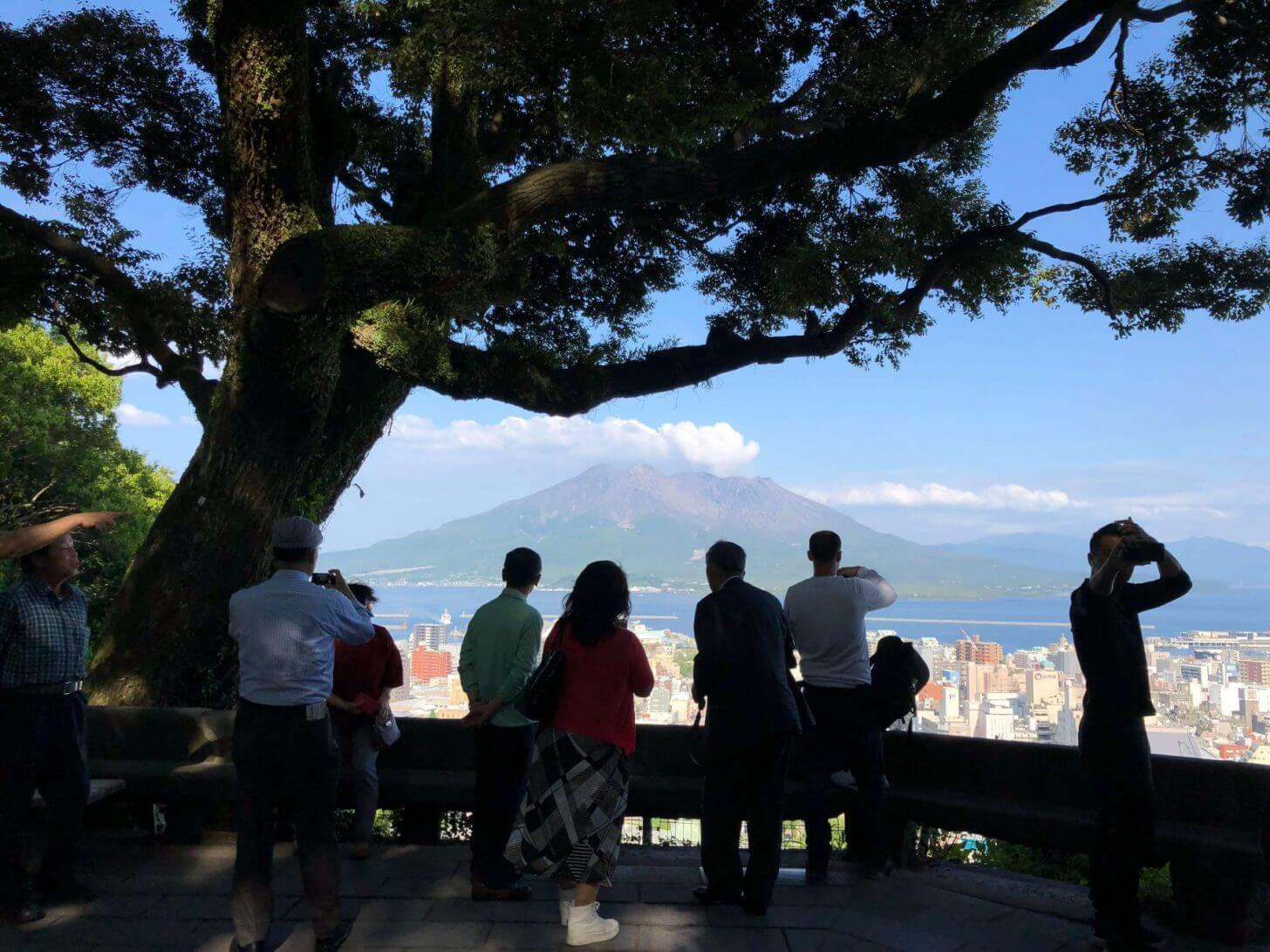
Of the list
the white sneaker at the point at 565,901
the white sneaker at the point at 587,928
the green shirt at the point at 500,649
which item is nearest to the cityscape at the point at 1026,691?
the green shirt at the point at 500,649

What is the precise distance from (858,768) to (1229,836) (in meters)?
1.73

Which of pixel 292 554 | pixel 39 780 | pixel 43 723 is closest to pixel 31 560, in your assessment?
pixel 43 723

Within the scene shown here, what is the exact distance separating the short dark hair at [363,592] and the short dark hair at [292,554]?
4.00 ft

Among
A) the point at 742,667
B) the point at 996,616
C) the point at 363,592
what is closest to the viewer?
the point at 742,667

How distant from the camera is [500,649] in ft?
15.7

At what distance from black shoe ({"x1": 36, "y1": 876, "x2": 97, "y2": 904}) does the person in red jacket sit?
1.35 metres

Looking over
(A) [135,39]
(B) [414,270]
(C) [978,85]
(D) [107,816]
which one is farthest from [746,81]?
(D) [107,816]

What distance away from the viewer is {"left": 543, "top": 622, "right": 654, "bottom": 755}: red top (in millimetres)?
4301

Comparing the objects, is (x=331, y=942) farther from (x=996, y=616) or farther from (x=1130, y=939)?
(x=996, y=616)

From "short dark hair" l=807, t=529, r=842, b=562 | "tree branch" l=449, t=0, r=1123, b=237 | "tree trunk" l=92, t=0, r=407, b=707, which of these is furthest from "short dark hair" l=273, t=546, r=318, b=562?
"tree branch" l=449, t=0, r=1123, b=237

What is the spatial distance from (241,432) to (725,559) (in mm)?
4397

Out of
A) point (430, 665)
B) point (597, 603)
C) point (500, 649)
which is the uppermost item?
point (597, 603)

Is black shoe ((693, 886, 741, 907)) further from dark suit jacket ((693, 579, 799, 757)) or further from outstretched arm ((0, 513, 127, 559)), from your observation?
outstretched arm ((0, 513, 127, 559))

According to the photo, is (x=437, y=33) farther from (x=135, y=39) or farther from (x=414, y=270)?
(x=135, y=39)
